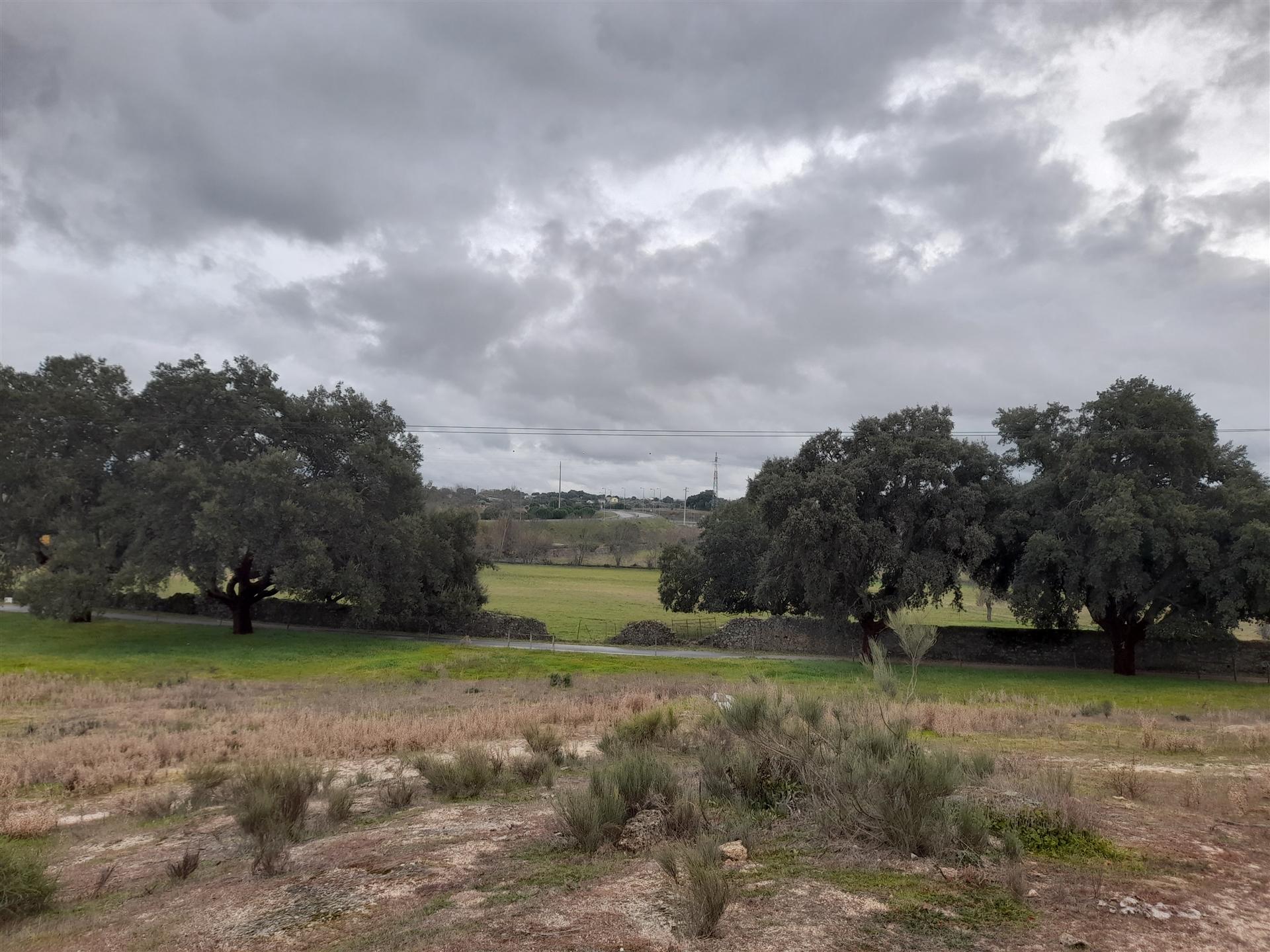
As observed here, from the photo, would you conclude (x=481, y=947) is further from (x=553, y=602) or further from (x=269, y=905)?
(x=553, y=602)

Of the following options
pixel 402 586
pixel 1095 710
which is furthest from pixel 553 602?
pixel 1095 710

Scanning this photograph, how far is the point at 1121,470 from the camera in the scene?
102ft

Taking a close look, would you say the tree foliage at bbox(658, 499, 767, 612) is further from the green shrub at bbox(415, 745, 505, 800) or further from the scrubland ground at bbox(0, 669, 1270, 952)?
the green shrub at bbox(415, 745, 505, 800)

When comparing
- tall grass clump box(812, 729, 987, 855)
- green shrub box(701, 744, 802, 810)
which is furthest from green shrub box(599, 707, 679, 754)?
tall grass clump box(812, 729, 987, 855)

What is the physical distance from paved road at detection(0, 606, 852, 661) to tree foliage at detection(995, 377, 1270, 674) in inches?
454

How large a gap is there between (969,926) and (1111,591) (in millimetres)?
29392

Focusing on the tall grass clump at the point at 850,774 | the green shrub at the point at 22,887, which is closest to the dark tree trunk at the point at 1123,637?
the tall grass clump at the point at 850,774

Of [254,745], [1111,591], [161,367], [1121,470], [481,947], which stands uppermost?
[161,367]

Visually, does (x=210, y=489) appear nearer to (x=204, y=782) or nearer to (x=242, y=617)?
(x=242, y=617)

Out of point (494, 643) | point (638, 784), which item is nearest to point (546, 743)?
point (638, 784)

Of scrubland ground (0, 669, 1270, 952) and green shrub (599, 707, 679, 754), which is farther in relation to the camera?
green shrub (599, 707, 679, 754)

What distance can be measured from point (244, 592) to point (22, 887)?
37.8m

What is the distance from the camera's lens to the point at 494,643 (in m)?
42.7

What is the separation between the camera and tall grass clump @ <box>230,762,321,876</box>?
6906 millimetres
